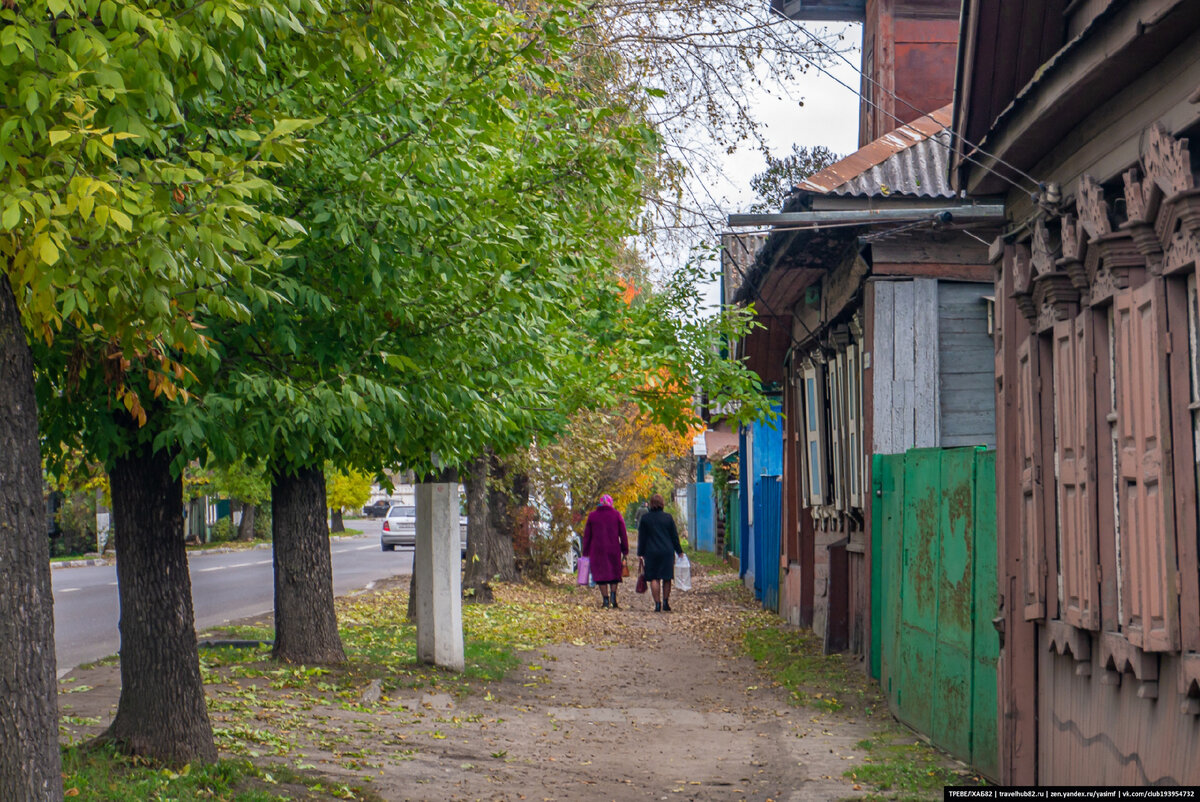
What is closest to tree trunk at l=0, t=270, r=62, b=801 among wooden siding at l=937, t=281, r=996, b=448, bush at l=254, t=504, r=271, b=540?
wooden siding at l=937, t=281, r=996, b=448

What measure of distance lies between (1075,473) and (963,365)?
5.81 metres

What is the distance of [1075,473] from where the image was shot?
230 inches

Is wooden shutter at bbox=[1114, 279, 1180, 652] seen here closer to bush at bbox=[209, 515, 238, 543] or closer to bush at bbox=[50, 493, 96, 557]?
bush at bbox=[50, 493, 96, 557]

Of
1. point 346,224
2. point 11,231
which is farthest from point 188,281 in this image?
point 346,224

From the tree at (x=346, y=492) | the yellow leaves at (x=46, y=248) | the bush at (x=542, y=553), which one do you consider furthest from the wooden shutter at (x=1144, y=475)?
the tree at (x=346, y=492)

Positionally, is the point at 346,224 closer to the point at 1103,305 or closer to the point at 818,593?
the point at 1103,305

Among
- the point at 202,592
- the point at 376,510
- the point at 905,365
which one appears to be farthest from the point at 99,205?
the point at 376,510

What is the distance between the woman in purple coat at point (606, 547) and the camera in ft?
63.9

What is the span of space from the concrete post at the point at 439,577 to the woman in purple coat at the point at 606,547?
792 cm

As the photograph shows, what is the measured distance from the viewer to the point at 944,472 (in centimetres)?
838

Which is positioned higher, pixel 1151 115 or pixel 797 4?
pixel 797 4

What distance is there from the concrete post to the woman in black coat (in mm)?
7627

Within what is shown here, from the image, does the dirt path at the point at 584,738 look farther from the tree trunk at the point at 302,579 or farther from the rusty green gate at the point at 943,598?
the tree trunk at the point at 302,579

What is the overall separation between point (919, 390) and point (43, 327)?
27.1ft
